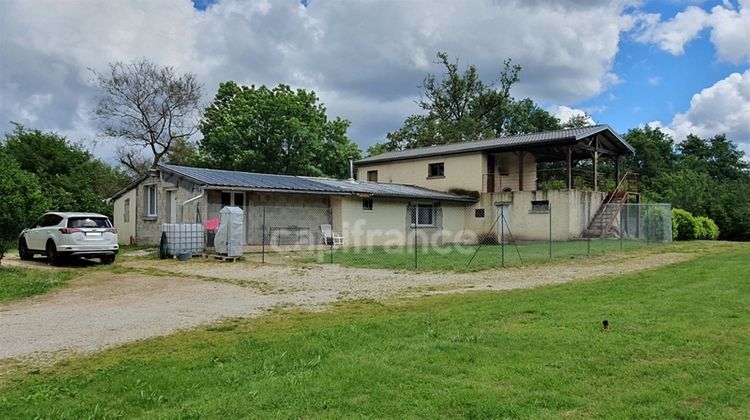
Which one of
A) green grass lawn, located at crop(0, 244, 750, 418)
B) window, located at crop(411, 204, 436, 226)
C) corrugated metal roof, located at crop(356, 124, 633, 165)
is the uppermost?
corrugated metal roof, located at crop(356, 124, 633, 165)

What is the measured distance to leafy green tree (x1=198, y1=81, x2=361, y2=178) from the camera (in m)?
36.4

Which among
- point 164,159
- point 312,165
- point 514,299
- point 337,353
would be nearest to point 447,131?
point 312,165

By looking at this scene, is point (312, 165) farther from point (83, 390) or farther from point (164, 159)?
point (83, 390)

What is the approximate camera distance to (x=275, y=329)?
20.2ft

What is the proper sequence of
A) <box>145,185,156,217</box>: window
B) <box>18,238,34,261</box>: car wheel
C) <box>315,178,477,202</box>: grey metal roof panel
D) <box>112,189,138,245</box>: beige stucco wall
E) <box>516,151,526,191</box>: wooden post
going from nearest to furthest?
<box>18,238,34,261</box>: car wheel, <box>145,185,156,217</box>: window, <box>112,189,138,245</box>: beige stucco wall, <box>315,178,477,202</box>: grey metal roof panel, <box>516,151,526,191</box>: wooden post

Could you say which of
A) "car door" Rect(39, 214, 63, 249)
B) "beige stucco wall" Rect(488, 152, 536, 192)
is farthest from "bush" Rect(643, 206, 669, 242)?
"car door" Rect(39, 214, 63, 249)

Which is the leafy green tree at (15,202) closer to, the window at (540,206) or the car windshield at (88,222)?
the car windshield at (88,222)

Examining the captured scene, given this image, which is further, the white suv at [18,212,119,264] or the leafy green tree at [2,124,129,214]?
the leafy green tree at [2,124,129,214]

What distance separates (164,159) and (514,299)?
36817mm

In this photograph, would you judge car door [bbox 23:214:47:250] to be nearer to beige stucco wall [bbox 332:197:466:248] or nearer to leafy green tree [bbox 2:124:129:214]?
beige stucco wall [bbox 332:197:466:248]

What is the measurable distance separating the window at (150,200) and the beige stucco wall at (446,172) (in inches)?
605

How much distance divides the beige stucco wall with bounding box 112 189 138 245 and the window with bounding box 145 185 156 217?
36.6 inches

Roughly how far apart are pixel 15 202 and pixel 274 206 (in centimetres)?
909

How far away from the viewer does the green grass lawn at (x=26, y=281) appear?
9164 millimetres
